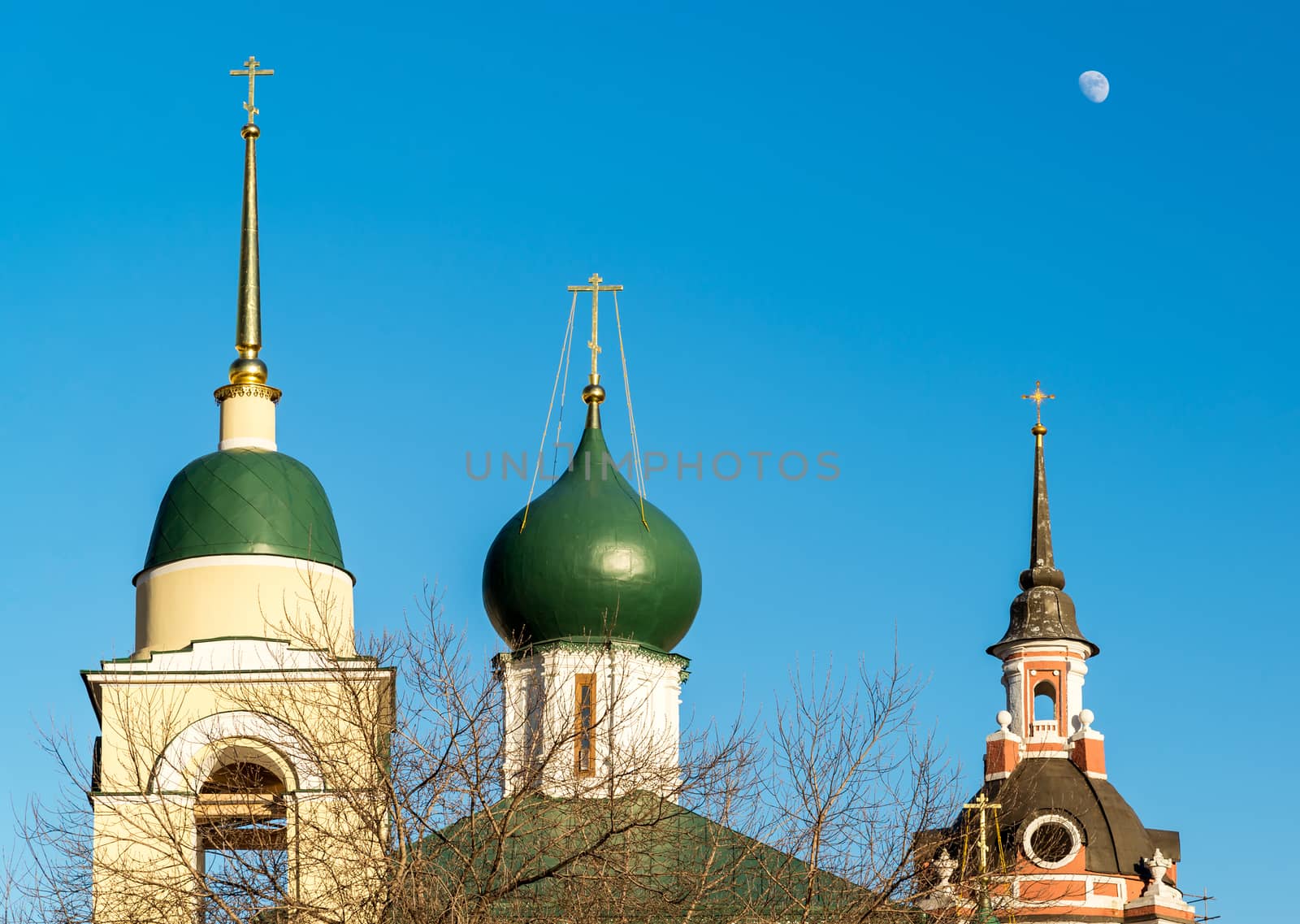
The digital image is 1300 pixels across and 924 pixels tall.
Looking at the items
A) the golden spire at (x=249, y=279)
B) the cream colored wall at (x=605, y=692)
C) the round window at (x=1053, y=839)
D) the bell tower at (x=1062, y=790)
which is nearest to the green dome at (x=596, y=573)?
the cream colored wall at (x=605, y=692)

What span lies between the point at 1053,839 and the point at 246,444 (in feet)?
79.0

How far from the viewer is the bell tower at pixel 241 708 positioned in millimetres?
19953

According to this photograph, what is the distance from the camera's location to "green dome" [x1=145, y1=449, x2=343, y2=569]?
75.7ft

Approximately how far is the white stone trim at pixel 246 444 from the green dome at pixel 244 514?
0.64ft

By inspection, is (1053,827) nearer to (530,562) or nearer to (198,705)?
(530,562)

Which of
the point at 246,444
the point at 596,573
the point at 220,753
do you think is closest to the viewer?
the point at 220,753

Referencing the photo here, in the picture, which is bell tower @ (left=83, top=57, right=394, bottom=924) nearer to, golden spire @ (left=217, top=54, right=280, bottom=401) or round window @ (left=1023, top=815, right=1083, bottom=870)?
golden spire @ (left=217, top=54, right=280, bottom=401)

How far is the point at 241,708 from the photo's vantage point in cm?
2227

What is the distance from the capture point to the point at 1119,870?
44.5 meters

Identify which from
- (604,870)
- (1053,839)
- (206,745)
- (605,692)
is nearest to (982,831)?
(604,870)

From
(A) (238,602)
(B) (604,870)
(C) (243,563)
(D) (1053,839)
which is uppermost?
(D) (1053,839)

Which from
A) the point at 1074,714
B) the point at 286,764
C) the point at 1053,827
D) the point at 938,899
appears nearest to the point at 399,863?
the point at 286,764

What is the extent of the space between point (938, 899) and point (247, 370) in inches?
323

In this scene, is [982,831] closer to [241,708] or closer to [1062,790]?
[241,708]
